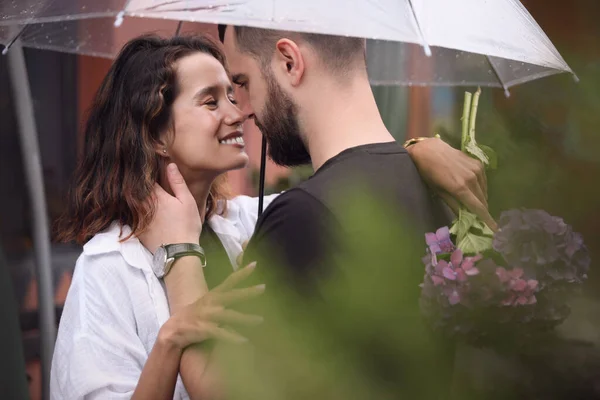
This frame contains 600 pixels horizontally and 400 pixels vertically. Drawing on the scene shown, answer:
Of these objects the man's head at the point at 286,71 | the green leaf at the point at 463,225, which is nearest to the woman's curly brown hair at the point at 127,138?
the man's head at the point at 286,71

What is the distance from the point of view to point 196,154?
8.23 feet

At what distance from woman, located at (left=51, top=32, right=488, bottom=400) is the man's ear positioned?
15.2 inches

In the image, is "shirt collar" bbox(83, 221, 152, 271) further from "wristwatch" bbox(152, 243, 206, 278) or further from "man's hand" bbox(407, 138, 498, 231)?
"man's hand" bbox(407, 138, 498, 231)

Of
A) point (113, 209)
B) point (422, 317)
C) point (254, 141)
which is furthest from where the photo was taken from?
point (254, 141)

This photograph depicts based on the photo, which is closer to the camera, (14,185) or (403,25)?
(403,25)

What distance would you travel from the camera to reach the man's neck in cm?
183

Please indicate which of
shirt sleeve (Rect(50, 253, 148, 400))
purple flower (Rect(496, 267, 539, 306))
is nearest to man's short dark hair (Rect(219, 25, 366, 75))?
shirt sleeve (Rect(50, 253, 148, 400))

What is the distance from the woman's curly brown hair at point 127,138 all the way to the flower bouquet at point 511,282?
1.51m

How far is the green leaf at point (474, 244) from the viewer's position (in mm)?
1196

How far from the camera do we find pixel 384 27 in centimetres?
173

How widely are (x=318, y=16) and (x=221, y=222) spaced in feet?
3.94

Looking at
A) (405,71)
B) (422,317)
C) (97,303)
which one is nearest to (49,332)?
(97,303)

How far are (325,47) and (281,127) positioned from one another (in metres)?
0.23

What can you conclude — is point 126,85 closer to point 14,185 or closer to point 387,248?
point 387,248
